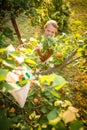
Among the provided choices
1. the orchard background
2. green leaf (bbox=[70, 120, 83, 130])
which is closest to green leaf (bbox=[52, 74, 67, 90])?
the orchard background

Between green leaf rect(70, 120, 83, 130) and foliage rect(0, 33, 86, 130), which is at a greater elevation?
green leaf rect(70, 120, 83, 130)

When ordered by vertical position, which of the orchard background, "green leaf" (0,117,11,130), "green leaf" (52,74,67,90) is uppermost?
"green leaf" (52,74,67,90)

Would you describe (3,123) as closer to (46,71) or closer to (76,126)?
(76,126)

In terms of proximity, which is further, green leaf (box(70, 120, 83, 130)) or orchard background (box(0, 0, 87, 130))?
orchard background (box(0, 0, 87, 130))

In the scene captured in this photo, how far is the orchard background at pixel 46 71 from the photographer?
35.8 inches

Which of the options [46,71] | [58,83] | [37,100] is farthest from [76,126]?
[46,71]

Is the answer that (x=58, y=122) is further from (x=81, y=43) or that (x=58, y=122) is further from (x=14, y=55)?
(x=81, y=43)

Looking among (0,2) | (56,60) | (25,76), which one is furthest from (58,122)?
(0,2)

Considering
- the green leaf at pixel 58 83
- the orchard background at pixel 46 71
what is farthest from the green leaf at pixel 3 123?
the green leaf at pixel 58 83

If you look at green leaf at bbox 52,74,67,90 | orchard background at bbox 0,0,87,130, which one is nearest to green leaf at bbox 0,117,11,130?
orchard background at bbox 0,0,87,130

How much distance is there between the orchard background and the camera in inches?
35.8

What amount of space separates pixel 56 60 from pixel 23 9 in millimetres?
1827

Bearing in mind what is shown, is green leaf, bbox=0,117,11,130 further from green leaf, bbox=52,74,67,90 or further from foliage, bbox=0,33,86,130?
green leaf, bbox=52,74,67,90

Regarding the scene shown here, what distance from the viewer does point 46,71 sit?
98.5 inches
